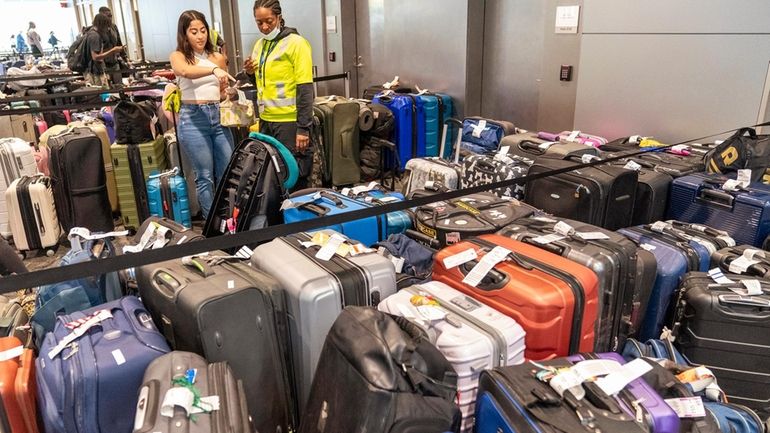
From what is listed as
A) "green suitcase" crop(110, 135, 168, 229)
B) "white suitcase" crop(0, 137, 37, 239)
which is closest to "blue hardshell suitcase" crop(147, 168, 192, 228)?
"green suitcase" crop(110, 135, 168, 229)

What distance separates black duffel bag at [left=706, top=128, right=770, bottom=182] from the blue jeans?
10.4ft

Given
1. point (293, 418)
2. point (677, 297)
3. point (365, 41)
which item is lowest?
point (293, 418)

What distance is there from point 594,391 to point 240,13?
9.90 meters

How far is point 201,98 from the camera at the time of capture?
4.09 meters

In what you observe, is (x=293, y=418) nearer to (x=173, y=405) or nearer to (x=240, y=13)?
(x=173, y=405)

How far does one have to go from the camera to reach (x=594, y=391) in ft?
4.80

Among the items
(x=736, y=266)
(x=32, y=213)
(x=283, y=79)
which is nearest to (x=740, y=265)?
(x=736, y=266)

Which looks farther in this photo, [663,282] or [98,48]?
[98,48]

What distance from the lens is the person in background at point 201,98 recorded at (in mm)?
3975

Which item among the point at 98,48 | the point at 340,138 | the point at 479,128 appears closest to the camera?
the point at 479,128

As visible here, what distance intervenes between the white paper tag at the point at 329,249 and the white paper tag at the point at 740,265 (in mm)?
1620

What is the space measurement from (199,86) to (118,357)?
2865 millimetres

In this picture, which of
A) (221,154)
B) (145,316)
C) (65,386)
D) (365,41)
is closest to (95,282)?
(145,316)

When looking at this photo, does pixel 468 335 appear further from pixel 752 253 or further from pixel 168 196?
pixel 168 196
